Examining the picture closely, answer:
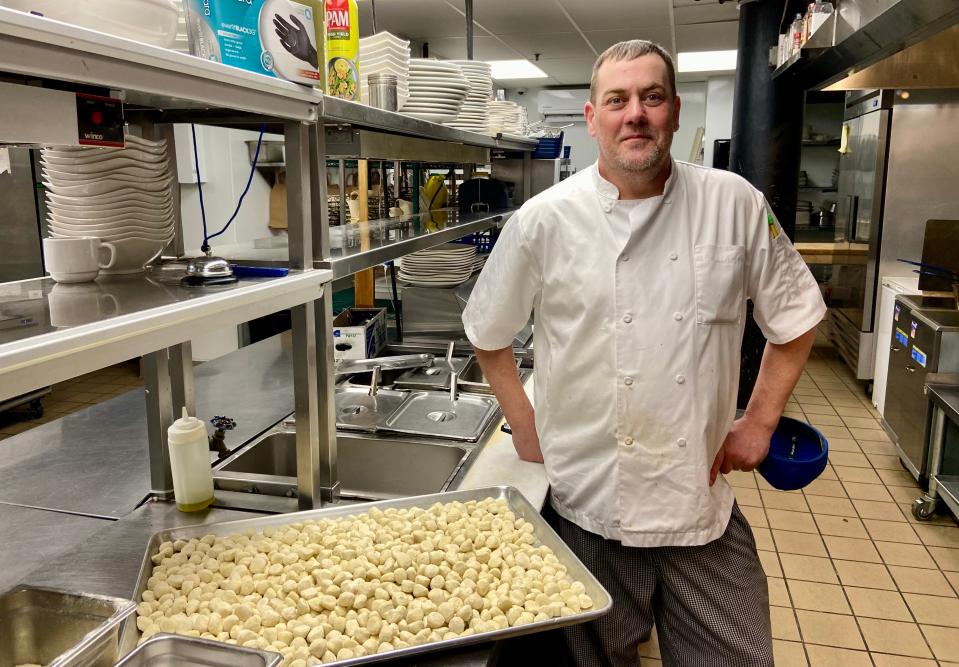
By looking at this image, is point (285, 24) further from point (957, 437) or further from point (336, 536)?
→ point (957, 437)

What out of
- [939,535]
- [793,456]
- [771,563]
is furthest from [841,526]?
[793,456]

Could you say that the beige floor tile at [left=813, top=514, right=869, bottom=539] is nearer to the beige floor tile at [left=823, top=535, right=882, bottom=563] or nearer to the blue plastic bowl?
the beige floor tile at [left=823, top=535, right=882, bottom=563]

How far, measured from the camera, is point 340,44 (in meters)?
1.60

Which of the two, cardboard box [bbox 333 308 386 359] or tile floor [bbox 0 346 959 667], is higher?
cardboard box [bbox 333 308 386 359]

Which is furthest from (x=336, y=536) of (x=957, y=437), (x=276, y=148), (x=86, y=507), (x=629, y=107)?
(x=276, y=148)

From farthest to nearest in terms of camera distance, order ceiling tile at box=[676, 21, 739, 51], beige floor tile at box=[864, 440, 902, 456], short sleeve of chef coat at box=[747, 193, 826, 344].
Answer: ceiling tile at box=[676, 21, 739, 51] → beige floor tile at box=[864, 440, 902, 456] → short sleeve of chef coat at box=[747, 193, 826, 344]

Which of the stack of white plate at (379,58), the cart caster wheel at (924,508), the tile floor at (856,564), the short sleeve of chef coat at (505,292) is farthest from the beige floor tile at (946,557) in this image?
the stack of white plate at (379,58)

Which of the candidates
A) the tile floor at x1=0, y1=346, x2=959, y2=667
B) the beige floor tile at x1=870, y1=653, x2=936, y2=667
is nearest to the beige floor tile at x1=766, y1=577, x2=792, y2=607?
the tile floor at x1=0, y1=346, x2=959, y2=667

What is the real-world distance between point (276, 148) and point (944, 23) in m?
5.14

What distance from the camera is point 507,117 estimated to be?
136 inches

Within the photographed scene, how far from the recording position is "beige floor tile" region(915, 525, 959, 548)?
3.31m

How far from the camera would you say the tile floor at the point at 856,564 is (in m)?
2.59

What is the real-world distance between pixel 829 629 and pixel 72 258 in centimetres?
275

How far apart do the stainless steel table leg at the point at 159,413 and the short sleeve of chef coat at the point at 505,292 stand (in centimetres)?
70
